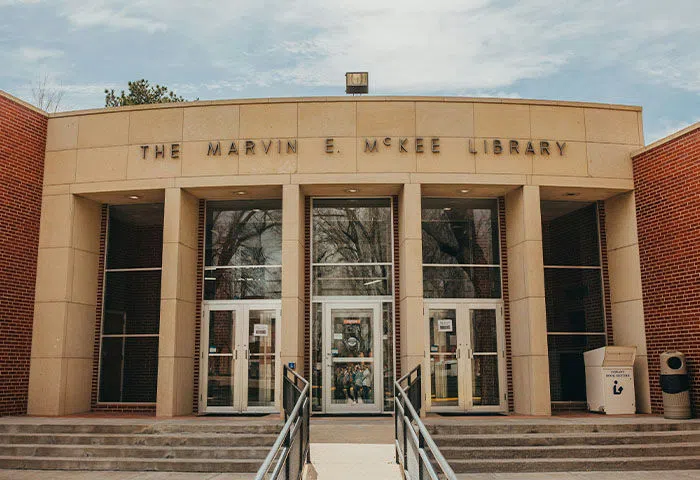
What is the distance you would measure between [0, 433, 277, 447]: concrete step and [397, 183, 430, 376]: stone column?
371 cm

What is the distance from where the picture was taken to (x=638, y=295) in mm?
14055

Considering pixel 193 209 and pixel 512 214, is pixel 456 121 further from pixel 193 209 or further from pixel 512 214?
pixel 193 209

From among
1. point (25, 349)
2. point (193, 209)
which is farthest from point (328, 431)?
point (25, 349)

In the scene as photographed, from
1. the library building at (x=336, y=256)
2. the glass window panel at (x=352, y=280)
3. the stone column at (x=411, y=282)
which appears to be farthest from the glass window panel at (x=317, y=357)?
the stone column at (x=411, y=282)

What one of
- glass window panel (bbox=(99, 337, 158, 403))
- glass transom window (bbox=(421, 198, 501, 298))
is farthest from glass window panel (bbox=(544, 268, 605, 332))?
glass window panel (bbox=(99, 337, 158, 403))

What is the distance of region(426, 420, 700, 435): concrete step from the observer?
10.9m

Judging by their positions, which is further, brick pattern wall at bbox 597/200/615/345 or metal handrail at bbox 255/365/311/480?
brick pattern wall at bbox 597/200/615/345

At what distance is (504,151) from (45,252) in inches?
402

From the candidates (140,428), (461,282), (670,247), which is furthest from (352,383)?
(670,247)

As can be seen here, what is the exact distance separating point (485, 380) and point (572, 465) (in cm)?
452

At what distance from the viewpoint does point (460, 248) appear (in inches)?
590

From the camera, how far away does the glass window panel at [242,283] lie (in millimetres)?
14820

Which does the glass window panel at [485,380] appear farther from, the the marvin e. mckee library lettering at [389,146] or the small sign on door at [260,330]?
the small sign on door at [260,330]

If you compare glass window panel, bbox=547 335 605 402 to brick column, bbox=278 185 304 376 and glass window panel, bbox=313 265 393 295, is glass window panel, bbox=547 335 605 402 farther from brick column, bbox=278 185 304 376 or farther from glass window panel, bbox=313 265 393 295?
brick column, bbox=278 185 304 376
